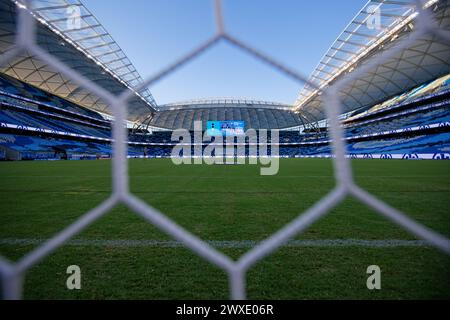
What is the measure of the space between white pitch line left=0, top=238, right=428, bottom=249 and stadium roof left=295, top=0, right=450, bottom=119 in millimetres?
4169

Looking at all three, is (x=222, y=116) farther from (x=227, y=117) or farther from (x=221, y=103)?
(x=221, y=103)

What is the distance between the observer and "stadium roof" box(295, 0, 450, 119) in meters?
14.1

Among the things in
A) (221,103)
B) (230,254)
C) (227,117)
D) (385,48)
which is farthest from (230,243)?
(227,117)

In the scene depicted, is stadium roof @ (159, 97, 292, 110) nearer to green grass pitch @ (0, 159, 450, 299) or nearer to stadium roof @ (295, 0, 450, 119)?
stadium roof @ (295, 0, 450, 119)

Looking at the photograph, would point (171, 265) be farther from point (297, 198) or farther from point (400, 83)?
point (400, 83)

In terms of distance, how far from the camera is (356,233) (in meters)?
2.52

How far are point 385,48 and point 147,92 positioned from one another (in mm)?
15285

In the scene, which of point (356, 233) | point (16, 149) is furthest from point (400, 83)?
point (16, 149)

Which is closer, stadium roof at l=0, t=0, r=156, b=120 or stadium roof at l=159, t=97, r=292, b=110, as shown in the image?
stadium roof at l=0, t=0, r=156, b=120

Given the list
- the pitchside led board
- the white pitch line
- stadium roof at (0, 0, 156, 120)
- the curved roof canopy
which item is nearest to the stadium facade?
stadium roof at (0, 0, 156, 120)

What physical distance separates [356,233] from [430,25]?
2.14 m

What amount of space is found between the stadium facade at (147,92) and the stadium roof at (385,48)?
7 cm

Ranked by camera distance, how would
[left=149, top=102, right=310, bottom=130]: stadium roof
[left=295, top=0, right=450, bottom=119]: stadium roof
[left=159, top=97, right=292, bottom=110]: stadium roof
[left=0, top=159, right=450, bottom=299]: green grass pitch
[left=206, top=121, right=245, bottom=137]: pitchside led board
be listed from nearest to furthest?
[left=0, top=159, right=450, bottom=299]: green grass pitch → [left=295, top=0, right=450, bottom=119]: stadium roof → [left=206, top=121, right=245, bottom=137]: pitchside led board → [left=159, top=97, right=292, bottom=110]: stadium roof → [left=149, top=102, right=310, bottom=130]: stadium roof

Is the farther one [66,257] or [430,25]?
[66,257]
